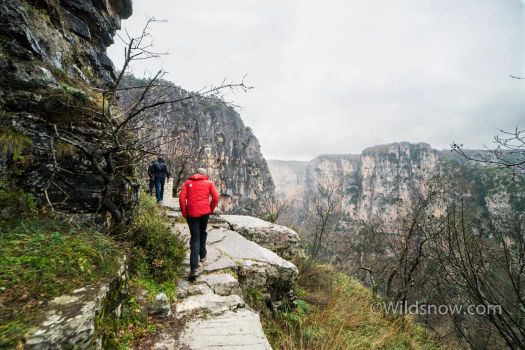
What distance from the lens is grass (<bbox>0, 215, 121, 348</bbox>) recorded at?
6.50 feet

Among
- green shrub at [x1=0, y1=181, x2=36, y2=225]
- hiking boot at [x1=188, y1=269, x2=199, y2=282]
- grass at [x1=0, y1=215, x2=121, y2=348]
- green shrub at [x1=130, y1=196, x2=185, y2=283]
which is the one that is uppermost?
green shrub at [x1=0, y1=181, x2=36, y2=225]

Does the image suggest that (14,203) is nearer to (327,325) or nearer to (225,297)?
(225,297)

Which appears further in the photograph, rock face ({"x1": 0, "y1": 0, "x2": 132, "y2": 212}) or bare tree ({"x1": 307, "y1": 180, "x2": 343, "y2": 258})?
bare tree ({"x1": 307, "y1": 180, "x2": 343, "y2": 258})

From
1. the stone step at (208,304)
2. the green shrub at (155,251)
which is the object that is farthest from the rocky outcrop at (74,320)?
the green shrub at (155,251)

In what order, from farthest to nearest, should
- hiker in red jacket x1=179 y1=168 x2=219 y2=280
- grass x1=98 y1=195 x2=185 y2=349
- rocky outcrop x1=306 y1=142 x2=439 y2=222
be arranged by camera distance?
rocky outcrop x1=306 y1=142 x2=439 y2=222
hiker in red jacket x1=179 y1=168 x2=219 y2=280
grass x1=98 y1=195 x2=185 y2=349

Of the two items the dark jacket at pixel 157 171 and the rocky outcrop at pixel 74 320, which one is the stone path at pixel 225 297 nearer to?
the rocky outcrop at pixel 74 320

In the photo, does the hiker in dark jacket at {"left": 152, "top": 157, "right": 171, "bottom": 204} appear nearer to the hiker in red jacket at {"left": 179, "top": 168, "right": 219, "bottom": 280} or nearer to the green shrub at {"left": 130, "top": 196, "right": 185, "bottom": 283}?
the green shrub at {"left": 130, "top": 196, "right": 185, "bottom": 283}

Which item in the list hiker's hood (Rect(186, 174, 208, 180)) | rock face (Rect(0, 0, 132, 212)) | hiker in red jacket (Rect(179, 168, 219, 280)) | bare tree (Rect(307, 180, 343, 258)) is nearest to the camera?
rock face (Rect(0, 0, 132, 212))

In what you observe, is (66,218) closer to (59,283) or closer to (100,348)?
(59,283)

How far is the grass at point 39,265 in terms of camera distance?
1982 millimetres

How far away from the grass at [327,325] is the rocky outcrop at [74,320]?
8.09 feet

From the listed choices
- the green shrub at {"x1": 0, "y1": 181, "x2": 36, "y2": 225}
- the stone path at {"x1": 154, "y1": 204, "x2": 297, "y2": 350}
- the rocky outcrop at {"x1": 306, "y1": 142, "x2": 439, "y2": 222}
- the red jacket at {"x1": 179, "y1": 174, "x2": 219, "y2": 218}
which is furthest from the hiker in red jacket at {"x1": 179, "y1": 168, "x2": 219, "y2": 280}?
the rocky outcrop at {"x1": 306, "y1": 142, "x2": 439, "y2": 222}

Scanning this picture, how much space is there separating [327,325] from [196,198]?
3.51 m

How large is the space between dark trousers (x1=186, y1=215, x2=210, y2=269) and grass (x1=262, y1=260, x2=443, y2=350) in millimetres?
1511
